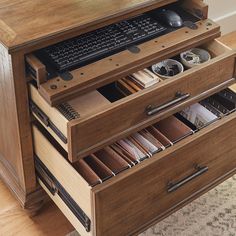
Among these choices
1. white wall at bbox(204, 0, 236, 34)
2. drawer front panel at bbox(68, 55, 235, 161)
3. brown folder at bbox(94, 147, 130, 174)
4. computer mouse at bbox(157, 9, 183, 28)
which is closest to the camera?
drawer front panel at bbox(68, 55, 235, 161)

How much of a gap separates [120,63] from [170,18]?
22cm

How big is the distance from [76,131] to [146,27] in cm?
36

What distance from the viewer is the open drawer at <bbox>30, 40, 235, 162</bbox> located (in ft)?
3.44

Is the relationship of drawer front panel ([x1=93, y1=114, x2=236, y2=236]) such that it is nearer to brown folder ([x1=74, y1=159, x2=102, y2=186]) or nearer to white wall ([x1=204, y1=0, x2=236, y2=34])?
brown folder ([x1=74, y1=159, x2=102, y2=186])

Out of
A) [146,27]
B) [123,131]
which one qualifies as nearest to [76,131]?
[123,131]

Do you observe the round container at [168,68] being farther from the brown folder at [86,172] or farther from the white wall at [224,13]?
the white wall at [224,13]

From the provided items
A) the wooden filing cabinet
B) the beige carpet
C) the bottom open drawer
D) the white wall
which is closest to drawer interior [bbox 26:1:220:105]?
the wooden filing cabinet

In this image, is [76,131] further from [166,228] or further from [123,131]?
[166,228]

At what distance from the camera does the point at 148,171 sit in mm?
1123

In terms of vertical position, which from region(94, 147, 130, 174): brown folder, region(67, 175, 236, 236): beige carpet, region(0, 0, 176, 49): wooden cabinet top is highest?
region(0, 0, 176, 49): wooden cabinet top

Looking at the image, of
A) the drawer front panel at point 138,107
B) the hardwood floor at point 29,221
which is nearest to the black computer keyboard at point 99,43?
the drawer front panel at point 138,107

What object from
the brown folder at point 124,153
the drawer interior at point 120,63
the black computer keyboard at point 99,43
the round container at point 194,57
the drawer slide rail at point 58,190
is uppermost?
the black computer keyboard at point 99,43

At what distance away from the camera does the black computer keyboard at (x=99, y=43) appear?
1.13 meters

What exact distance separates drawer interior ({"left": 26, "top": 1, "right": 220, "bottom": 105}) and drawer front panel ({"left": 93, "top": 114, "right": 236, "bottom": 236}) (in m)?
0.20
